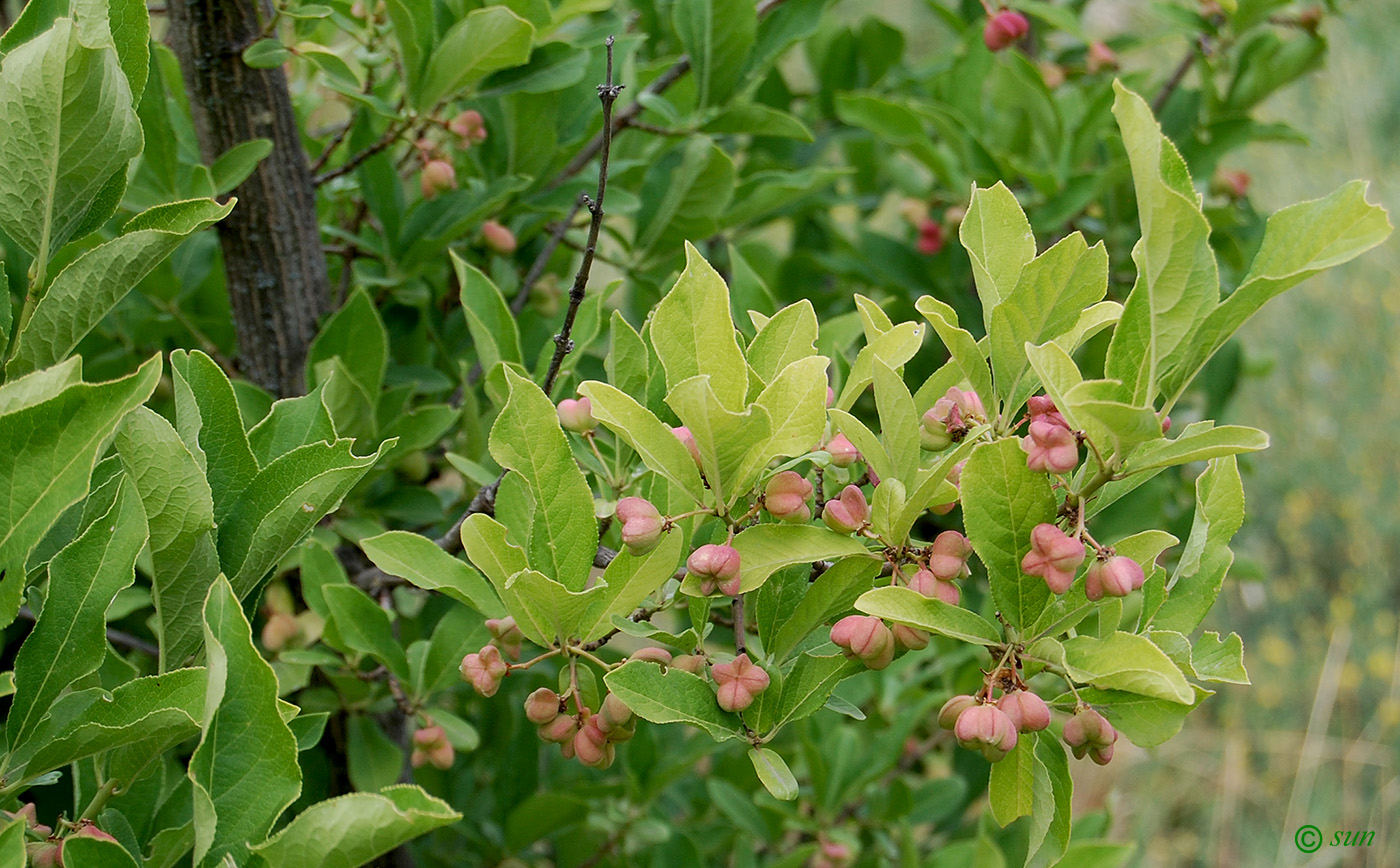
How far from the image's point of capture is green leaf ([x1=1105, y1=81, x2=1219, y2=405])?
1.58 ft

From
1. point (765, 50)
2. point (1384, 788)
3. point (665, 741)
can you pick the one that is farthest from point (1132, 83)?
point (1384, 788)

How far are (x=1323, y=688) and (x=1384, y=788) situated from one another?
14.1 inches

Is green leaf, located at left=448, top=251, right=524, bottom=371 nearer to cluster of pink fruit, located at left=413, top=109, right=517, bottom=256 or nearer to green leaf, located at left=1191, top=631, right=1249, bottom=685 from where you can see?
cluster of pink fruit, located at left=413, top=109, right=517, bottom=256

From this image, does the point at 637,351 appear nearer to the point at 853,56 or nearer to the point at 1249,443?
the point at 1249,443

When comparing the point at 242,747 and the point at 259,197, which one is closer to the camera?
the point at 242,747

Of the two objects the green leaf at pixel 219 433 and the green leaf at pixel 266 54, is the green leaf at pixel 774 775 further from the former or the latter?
the green leaf at pixel 266 54

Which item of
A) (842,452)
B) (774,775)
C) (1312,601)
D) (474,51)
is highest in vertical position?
(474,51)

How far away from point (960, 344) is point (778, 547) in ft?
0.43

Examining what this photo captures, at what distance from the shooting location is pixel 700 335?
1.93 feet

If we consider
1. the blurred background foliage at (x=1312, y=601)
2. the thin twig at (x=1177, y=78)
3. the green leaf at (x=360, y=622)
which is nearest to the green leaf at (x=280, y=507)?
the green leaf at (x=360, y=622)

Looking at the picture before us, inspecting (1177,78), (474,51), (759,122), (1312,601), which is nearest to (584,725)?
(474,51)

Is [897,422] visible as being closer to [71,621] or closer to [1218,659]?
[1218,659]

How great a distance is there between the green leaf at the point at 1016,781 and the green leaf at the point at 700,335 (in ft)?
0.73

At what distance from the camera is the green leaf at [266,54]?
2.93ft
